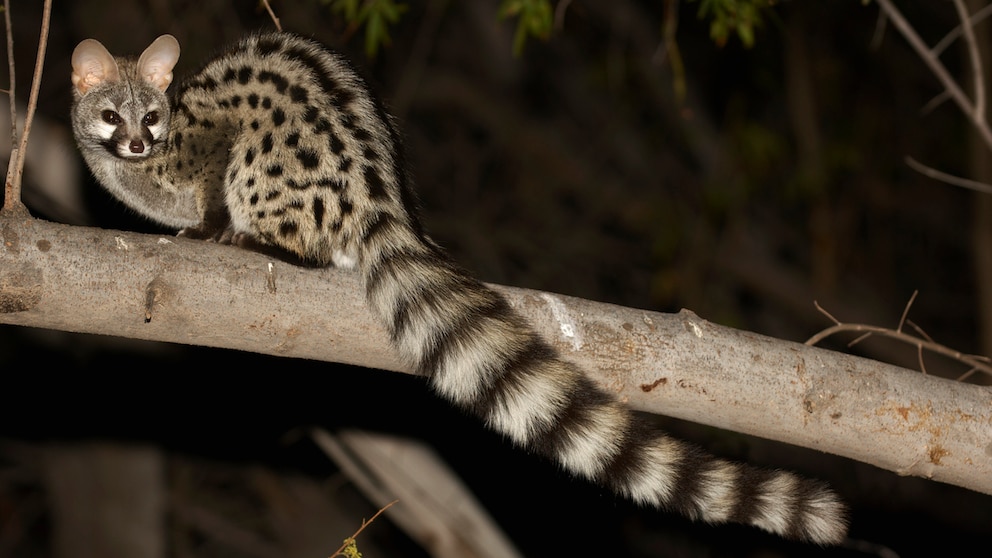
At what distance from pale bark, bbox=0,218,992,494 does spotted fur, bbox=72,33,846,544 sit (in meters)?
0.14

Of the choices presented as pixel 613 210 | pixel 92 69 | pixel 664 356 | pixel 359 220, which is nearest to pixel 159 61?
pixel 92 69

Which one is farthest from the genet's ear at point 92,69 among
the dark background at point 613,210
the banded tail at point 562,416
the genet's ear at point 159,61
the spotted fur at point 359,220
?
the dark background at point 613,210

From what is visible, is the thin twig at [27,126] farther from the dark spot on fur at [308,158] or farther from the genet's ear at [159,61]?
the genet's ear at [159,61]

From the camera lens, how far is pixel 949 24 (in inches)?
380

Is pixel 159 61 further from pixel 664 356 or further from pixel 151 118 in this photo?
pixel 664 356

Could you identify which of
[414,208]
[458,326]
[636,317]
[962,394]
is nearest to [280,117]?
[414,208]

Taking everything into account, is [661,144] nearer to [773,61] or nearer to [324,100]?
[773,61]

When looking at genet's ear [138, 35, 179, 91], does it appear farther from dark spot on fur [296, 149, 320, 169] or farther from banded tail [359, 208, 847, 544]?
banded tail [359, 208, 847, 544]

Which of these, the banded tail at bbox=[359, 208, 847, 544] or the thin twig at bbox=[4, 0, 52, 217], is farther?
the banded tail at bbox=[359, 208, 847, 544]

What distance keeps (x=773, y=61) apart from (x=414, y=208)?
633 cm

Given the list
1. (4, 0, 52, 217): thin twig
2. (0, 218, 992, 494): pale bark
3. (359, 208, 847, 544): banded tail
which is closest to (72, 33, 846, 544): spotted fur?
(359, 208, 847, 544): banded tail

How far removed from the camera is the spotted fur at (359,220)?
3.37 metres

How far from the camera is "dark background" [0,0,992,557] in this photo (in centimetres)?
793

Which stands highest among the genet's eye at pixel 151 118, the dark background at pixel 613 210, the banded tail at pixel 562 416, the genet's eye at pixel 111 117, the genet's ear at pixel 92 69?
the genet's ear at pixel 92 69
